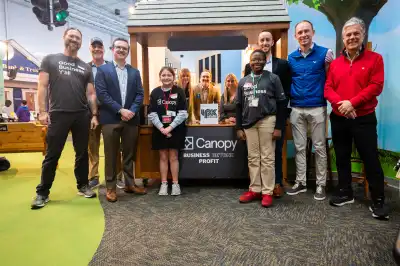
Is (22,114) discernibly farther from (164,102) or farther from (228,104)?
(228,104)

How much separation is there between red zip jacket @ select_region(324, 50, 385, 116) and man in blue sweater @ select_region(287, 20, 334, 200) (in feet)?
0.81

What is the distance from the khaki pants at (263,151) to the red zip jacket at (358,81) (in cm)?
68

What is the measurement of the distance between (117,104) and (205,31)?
1.58 meters

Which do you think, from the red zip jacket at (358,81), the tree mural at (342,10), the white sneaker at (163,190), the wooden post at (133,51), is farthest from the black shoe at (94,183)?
the tree mural at (342,10)

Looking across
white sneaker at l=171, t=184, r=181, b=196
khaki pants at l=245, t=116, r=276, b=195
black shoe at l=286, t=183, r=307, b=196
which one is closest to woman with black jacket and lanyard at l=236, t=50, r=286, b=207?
khaki pants at l=245, t=116, r=276, b=195

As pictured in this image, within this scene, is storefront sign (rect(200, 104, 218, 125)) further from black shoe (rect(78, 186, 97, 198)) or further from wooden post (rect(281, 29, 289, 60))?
black shoe (rect(78, 186, 97, 198))

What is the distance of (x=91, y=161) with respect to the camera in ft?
13.0

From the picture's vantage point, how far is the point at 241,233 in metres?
2.38

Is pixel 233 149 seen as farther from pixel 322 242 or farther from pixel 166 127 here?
pixel 322 242

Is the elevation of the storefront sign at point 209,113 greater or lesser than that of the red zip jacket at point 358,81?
lesser

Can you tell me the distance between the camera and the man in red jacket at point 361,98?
8.79 ft

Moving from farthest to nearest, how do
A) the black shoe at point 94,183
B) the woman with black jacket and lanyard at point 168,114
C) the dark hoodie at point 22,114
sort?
the dark hoodie at point 22,114, the black shoe at point 94,183, the woman with black jacket and lanyard at point 168,114

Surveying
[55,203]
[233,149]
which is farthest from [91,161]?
[233,149]

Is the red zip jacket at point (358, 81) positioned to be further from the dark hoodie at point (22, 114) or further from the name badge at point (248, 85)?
the dark hoodie at point (22, 114)
